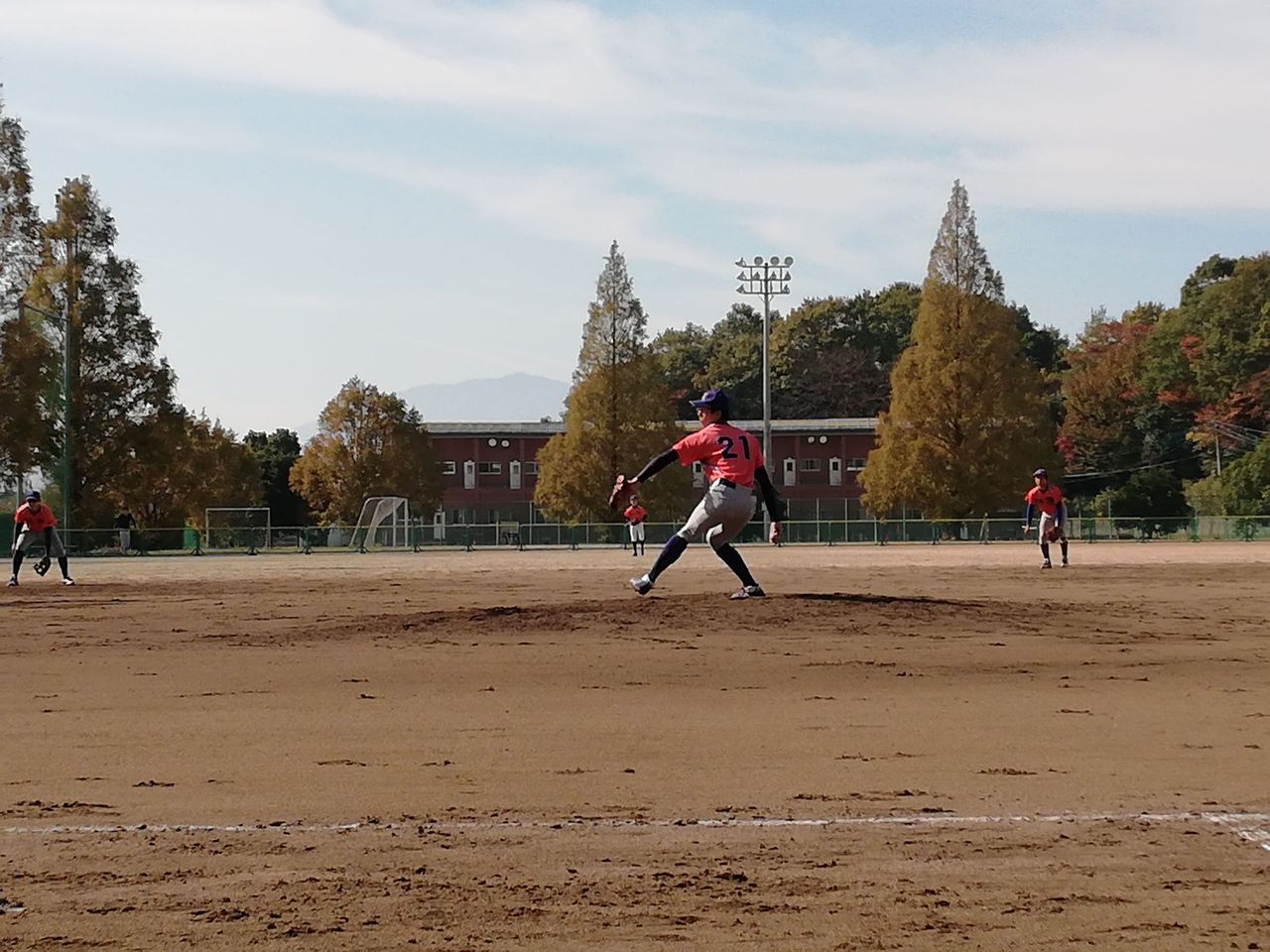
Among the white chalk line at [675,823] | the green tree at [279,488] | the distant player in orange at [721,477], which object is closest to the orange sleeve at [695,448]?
the distant player in orange at [721,477]

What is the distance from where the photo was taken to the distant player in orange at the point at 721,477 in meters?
15.2

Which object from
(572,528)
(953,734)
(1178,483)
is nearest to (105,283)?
(572,528)

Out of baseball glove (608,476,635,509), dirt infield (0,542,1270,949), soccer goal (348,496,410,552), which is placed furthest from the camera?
soccer goal (348,496,410,552)

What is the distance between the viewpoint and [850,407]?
109062mm

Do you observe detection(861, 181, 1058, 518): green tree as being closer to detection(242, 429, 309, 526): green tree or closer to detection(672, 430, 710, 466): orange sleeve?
detection(242, 429, 309, 526): green tree

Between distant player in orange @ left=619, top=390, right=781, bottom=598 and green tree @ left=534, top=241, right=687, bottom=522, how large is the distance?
5393 centimetres

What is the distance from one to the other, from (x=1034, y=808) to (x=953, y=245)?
6467 cm

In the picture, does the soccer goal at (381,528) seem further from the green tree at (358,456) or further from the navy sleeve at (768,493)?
the navy sleeve at (768,493)

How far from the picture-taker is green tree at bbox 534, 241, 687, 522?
70312 millimetres

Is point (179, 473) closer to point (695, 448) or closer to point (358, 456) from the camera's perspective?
point (358, 456)

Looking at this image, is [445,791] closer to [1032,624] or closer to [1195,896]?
[1195,896]

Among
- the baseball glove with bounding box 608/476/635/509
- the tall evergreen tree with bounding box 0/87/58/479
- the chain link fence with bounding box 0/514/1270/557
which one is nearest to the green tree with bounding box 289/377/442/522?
A: the chain link fence with bounding box 0/514/1270/557

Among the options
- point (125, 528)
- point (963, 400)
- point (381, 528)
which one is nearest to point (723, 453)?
point (381, 528)

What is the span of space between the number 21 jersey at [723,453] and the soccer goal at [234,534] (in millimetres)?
46613
